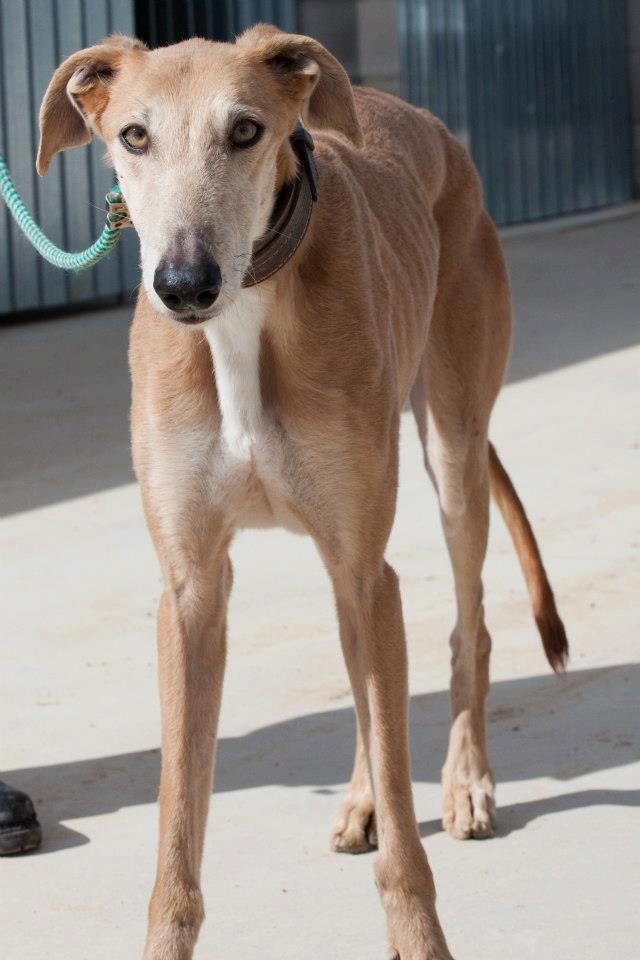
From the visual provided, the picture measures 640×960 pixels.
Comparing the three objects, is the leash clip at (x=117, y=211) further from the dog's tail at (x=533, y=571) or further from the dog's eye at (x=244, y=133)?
the dog's tail at (x=533, y=571)

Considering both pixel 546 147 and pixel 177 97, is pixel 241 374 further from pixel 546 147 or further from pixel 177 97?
pixel 546 147

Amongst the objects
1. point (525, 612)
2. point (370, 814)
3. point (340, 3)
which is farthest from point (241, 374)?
point (340, 3)

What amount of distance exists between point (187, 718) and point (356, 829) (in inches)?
23.4

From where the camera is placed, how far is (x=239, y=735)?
4008 millimetres

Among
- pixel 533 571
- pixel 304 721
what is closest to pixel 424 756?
pixel 304 721

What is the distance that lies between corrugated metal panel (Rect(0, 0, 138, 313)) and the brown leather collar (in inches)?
271

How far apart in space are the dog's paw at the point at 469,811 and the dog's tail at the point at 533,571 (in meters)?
0.63

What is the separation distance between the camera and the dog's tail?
409 centimetres

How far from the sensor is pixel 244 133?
8.70 ft

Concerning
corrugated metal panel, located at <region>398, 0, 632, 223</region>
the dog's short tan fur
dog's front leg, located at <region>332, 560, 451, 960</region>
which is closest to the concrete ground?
dog's front leg, located at <region>332, 560, 451, 960</region>

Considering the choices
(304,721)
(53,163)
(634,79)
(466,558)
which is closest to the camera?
(466,558)

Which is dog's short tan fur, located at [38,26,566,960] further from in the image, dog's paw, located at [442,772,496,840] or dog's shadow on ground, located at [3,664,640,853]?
dog's shadow on ground, located at [3,664,640,853]

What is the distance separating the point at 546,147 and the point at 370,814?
11.9 metres

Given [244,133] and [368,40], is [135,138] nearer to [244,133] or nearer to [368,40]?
[244,133]
